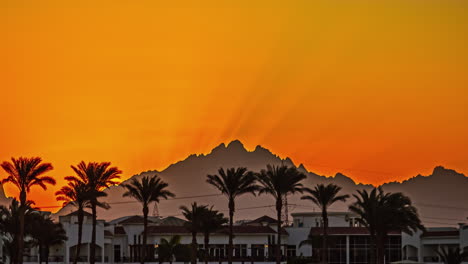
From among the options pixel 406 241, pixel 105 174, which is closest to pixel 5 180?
pixel 105 174

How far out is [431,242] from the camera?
122562 mm

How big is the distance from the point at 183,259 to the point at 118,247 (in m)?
13.1

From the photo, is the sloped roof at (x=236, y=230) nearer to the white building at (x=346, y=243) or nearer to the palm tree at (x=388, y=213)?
the white building at (x=346, y=243)

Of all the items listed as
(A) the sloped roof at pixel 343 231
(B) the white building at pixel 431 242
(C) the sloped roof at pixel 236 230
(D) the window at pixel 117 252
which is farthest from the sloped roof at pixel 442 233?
(D) the window at pixel 117 252

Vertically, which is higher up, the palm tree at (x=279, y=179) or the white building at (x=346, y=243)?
the palm tree at (x=279, y=179)

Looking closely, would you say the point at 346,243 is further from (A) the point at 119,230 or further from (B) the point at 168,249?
(A) the point at 119,230

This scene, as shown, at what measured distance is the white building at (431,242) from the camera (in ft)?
384

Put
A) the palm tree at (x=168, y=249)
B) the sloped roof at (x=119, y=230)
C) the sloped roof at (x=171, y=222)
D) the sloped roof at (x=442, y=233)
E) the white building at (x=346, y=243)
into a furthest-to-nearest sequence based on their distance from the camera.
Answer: the sloped roof at (x=171, y=222), the white building at (x=346, y=243), the sloped roof at (x=119, y=230), the sloped roof at (x=442, y=233), the palm tree at (x=168, y=249)

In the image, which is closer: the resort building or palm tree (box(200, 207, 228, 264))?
palm tree (box(200, 207, 228, 264))

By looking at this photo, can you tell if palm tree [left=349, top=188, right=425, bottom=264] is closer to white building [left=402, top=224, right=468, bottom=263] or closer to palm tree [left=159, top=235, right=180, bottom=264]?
white building [left=402, top=224, right=468, bottom=263]

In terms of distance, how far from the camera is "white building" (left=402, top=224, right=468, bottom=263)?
116900 millimetres

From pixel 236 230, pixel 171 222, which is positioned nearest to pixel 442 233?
pixel 236 230

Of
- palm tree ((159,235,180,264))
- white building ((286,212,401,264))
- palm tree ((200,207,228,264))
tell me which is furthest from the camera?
white building ((286,212,401,264))

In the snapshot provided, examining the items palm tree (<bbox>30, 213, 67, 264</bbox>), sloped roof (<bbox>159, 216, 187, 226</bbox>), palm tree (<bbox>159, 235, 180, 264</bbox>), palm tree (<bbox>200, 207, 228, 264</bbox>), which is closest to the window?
palm tree (<bbox>159, 235, 180, 264</bbox>)
